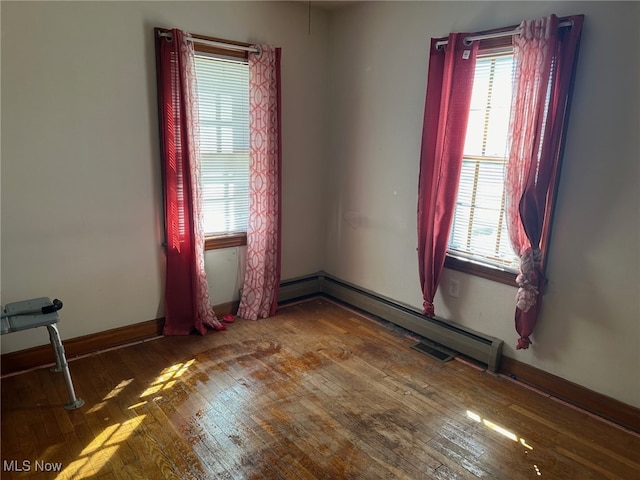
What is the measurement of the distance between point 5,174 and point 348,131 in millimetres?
2469

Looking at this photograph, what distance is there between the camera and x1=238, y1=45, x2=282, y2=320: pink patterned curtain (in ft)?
11.1

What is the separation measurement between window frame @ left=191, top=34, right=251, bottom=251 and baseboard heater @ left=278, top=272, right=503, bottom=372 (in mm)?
637

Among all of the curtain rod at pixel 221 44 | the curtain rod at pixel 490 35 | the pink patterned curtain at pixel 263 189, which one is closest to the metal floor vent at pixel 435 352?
the pink patterned curtain at pixel 263 189

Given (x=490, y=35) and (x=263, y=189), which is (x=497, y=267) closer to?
(x=490, y=35)

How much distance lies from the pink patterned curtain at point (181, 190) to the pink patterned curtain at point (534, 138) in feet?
6.84

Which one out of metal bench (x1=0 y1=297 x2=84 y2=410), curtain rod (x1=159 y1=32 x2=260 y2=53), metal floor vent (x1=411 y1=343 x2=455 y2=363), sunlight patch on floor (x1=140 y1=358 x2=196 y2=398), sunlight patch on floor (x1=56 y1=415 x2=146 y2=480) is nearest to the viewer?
sunlight patch on floor (x1=56 y1=415 x2=146 y2=480)

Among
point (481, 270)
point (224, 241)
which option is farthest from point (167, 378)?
point (481, 270)

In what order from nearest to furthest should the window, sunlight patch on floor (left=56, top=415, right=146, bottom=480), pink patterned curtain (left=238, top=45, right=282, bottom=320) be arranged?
sunlight patch on floor (left=56, top=415, right=146, bottom=480) → the window → pink patterned curtain (left=238, top=45, right=282, bottom=320)

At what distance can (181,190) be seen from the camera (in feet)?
10.3

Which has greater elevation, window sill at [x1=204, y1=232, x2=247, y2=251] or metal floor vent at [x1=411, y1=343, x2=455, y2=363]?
window sill at [x1=204, y1=232, x2=247, y2=251]

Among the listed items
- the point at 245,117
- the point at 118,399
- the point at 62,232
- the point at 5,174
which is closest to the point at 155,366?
the point at 118,399

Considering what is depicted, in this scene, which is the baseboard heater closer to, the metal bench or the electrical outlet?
the electrical outlet

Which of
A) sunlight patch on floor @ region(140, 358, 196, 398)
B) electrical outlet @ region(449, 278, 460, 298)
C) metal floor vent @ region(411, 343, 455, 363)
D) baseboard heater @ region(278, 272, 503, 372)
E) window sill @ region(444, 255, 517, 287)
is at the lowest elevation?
sunlight patch on floor @ region(140, 358, 196, 398)

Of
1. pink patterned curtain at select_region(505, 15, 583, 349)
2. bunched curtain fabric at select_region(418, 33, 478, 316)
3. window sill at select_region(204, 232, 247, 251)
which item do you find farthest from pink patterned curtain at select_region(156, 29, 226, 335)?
pink patterned curtain at select_region(505, 15, 583, 349)
